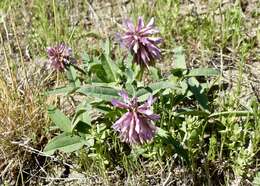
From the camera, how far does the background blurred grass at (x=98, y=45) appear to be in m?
2.26

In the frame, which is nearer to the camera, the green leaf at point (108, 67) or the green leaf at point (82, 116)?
the green leaf at point (82, 116)

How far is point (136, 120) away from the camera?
1743 millimetres

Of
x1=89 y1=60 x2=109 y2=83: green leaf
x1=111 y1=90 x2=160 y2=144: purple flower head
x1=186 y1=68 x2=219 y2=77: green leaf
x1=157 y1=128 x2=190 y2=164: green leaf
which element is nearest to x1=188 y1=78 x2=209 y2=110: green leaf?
x1=186 y1=68 x2=219 y2=77: green leaf

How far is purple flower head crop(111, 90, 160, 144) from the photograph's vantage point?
175cm

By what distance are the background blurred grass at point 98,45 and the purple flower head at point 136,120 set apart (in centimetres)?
33

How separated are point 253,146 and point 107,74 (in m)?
0.68

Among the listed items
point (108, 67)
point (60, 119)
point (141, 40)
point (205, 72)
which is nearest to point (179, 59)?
point (205, 72)

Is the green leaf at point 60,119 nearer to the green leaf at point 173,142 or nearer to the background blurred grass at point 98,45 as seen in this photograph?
the background blurred grass at point 98,45

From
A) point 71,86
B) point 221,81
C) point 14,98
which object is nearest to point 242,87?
point 221,81

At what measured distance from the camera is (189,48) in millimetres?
2691

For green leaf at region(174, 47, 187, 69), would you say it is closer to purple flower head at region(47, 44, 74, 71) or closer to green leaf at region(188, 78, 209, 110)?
green leaf at region(188, 78, 209, 110)

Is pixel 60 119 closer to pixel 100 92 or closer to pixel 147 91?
pixel 100 92

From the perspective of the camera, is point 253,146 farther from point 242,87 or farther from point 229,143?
point 242,87

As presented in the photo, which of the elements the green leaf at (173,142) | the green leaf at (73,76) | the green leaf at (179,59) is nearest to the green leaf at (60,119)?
the green leaf at (73,76)
